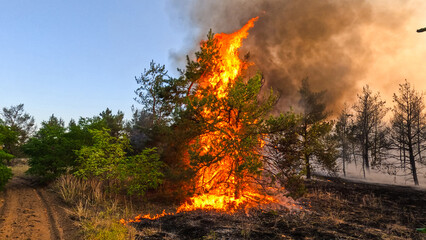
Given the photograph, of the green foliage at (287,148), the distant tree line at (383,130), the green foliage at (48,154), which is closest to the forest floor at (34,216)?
the green foliage at (48,154)

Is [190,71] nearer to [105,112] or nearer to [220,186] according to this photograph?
[220,186]

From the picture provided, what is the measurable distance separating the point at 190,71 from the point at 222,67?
1912mm

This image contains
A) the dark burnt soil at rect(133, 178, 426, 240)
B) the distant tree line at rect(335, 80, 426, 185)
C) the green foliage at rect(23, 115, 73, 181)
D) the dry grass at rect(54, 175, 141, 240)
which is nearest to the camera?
the dry grass at rect(54, 175, 141, 240)

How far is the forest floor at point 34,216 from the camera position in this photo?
8492mm

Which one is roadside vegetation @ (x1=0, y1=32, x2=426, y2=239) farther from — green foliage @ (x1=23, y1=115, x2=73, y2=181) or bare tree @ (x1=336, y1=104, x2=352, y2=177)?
bare tree @ (x1=336, y1=104, x2=352, y2=177)

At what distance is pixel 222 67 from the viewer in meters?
14.6

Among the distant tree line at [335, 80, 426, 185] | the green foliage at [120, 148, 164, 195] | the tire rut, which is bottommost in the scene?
the tire rut

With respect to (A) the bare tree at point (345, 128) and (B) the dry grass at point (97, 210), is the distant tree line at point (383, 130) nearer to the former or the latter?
(A) the bare tree at point (345, 128)

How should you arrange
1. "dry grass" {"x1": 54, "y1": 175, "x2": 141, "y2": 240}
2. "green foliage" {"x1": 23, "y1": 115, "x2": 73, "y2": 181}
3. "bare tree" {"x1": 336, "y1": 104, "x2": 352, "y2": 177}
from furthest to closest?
"bare tree" {"x1": 336, "y1": 104, "x2": 352, "y2": 177} → "green foliage" {"x1": 23, "y1": 115, "x2": 73, "y2": 181} → "dry grass" {"x1": 54, "y1": 175, "x2": 141, "y2": 240}

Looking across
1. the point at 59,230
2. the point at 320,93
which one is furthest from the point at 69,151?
the point at 320,93

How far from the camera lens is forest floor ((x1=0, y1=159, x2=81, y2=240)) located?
334 inches

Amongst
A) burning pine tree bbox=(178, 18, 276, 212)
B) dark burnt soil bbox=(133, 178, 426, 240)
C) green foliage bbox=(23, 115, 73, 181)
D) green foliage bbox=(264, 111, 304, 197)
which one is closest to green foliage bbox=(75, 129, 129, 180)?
green foliage bbox=(23, 115, 73, 181)

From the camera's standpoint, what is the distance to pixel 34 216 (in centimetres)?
1022

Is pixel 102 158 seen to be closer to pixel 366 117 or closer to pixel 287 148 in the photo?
pixel 287 148
